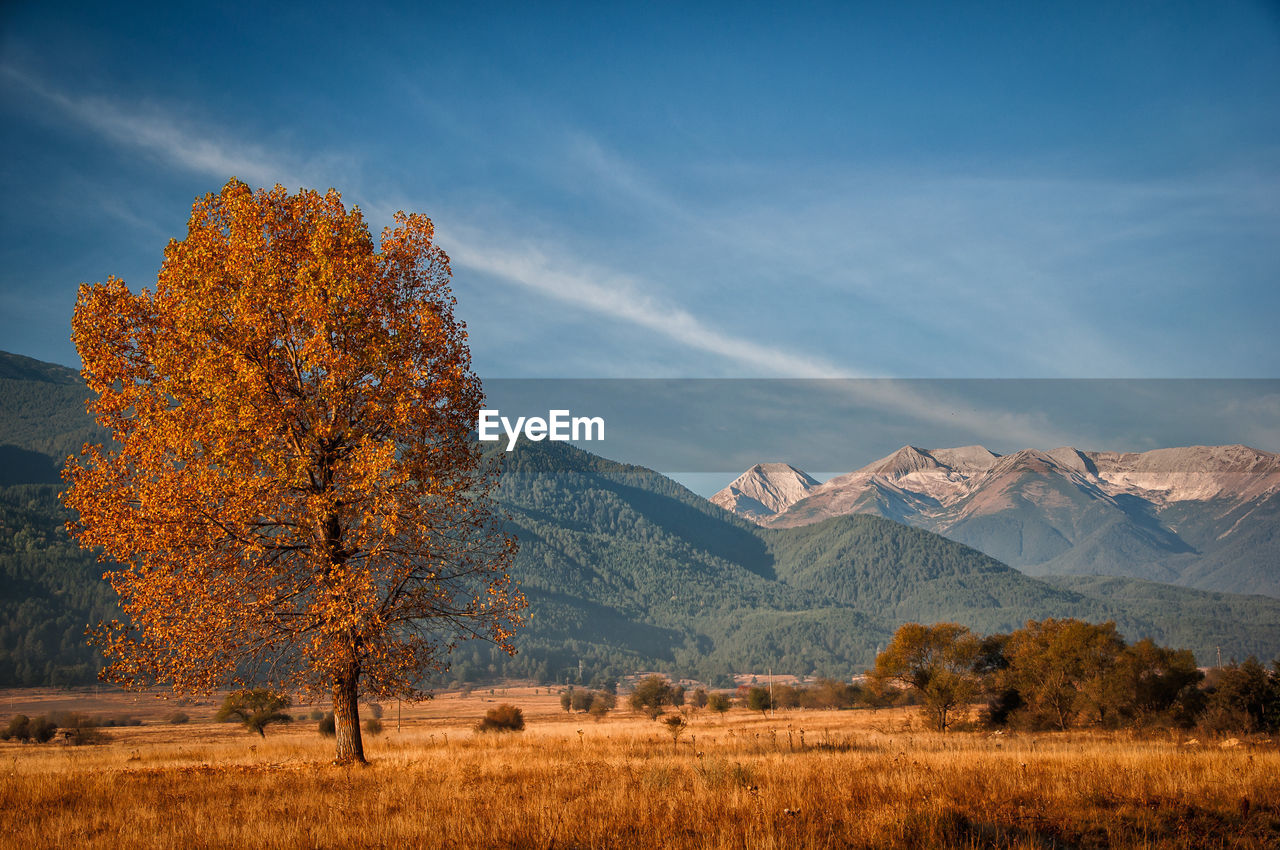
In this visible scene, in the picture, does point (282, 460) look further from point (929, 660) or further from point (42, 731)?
point (42, 731)

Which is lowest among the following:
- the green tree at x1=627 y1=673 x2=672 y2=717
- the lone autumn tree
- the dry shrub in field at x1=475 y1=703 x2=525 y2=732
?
the green tree at x1=627 y1=673 x2=672 y2=717

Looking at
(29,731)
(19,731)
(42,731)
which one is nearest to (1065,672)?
(42,731)

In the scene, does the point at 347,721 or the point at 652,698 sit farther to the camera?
the point at 652,698

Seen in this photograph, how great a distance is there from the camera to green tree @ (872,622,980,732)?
65281mm

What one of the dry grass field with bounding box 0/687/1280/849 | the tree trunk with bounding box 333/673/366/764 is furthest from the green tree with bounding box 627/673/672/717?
the dry grass field with bounding box 0/687/1280/849

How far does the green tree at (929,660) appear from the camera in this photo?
65281mm

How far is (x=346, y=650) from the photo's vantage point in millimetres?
18094

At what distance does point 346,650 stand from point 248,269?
9.37 meters

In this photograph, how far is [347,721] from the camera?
21141mm

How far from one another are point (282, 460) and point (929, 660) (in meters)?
65.3

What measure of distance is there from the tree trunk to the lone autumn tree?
0.06 metres

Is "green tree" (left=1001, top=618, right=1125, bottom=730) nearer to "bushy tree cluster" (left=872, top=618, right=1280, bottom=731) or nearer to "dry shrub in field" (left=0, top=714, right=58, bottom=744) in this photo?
"bushy tree cluster" (left=872, top=618, right=1280, bottom=731)

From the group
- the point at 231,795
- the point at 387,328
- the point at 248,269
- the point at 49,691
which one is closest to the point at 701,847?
the point at 231,795

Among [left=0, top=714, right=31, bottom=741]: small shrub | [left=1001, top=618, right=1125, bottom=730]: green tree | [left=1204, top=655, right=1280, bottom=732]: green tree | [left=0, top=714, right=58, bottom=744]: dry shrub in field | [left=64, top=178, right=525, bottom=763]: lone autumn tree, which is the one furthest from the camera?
[left=0, top=714, right=31, bottom=741]: small shrub
